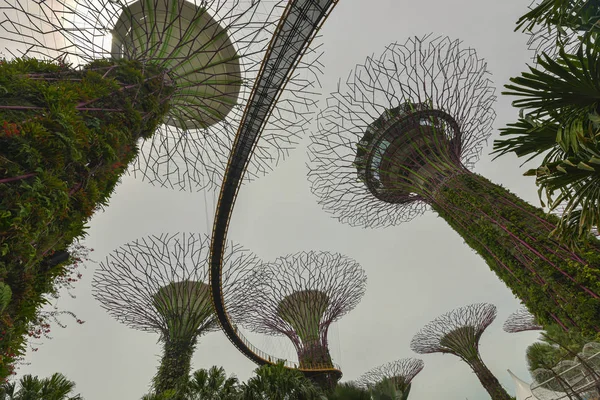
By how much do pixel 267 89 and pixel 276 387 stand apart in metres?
8.28

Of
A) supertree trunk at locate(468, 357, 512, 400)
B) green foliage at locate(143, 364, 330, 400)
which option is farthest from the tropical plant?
supertree trunk at locate(468, 357, 512, 400)

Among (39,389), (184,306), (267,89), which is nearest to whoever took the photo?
(39,389)

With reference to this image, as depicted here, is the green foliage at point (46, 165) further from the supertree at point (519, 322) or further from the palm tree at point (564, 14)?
the supertree at point (519, 322)

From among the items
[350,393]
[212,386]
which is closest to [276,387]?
[212,386]

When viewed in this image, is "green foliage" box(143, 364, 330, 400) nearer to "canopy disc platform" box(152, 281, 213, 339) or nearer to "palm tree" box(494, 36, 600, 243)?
"canopy disc platform" box(152, 281, 213, 339)

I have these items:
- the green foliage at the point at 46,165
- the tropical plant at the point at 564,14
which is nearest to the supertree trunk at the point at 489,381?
the tropical plant at the point at 564,14

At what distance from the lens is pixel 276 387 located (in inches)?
350

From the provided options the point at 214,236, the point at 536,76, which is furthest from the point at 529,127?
the point at 214,236

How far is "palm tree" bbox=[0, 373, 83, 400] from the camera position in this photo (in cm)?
577

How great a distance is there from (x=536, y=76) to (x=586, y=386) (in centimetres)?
404

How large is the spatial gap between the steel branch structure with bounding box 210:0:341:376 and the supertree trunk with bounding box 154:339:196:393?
3144mm

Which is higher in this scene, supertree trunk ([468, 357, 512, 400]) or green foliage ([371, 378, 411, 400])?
supertree trunk ([468, 357, 512, 400])

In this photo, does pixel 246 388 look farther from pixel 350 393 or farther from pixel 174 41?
pixel 174 41

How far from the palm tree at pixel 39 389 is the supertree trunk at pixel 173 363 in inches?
254
